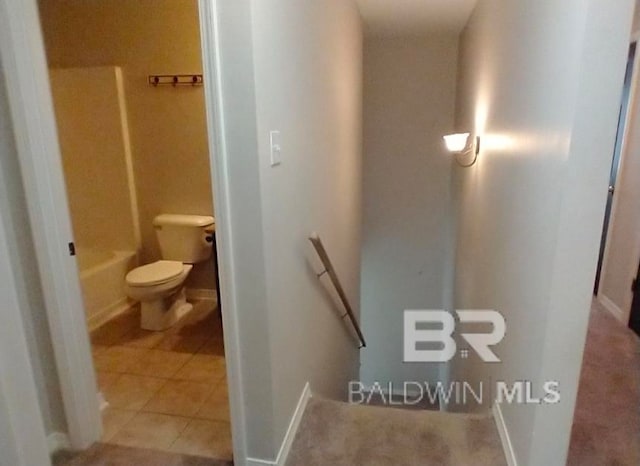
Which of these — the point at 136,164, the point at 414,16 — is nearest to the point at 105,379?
the point at 136,164

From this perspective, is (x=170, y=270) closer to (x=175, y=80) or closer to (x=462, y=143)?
(x=175, y=80)

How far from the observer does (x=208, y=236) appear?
336cm

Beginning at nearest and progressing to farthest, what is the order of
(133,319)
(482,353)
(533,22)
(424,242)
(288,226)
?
(533,22) → (288,226) → (482,353) → (133,319) → (424,242)

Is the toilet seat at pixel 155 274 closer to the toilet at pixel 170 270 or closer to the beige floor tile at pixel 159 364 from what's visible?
the toilet at pixel 170 270

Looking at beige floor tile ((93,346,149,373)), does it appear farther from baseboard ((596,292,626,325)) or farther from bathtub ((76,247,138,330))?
baseboard ((596,292,626,325))

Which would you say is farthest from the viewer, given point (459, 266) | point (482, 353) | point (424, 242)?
point (424, 242)

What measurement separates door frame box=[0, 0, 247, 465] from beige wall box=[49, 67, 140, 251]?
74.7 inches

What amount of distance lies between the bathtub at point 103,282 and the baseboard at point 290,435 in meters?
1.81

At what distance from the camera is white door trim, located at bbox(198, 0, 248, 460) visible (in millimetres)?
1329

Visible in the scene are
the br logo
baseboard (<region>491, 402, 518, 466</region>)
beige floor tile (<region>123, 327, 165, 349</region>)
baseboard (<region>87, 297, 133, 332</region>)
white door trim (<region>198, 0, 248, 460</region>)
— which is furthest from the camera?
baseboard (<region>87, 297, 133, 332</region>)

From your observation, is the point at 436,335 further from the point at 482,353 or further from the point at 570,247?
the point at 570,247

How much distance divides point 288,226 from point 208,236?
1.79 meters

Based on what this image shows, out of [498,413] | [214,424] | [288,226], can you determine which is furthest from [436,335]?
[288,226]

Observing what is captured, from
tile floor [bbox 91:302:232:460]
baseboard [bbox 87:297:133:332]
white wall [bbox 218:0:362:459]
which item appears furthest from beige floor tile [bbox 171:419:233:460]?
baseboard [bbox 87:297:133:332]
